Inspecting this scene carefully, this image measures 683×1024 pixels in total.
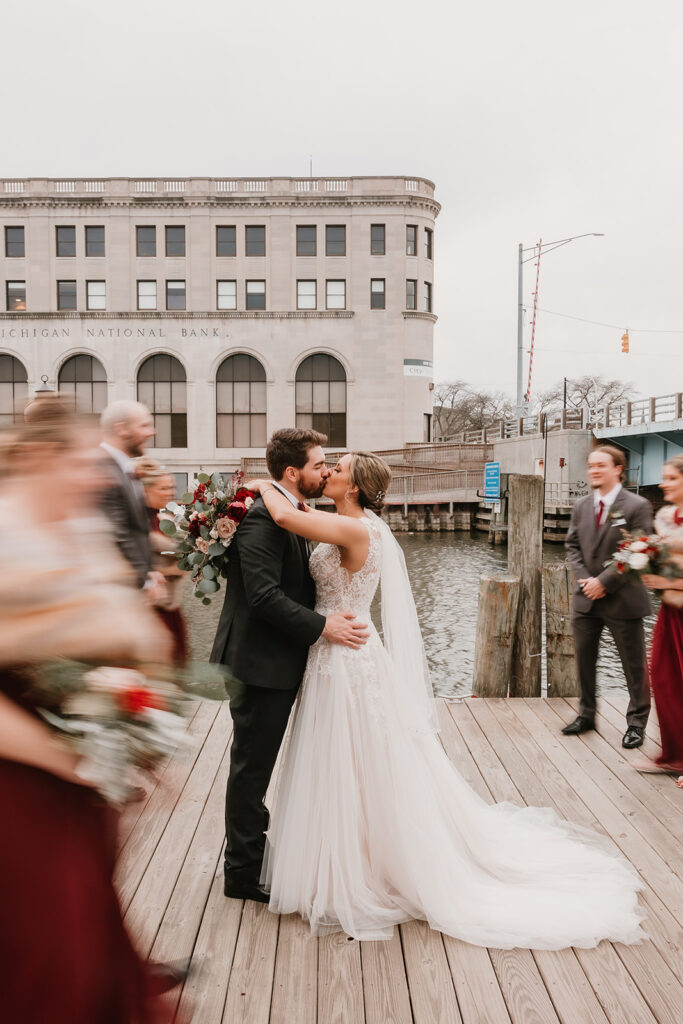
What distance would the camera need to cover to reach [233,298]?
4066 centimetres

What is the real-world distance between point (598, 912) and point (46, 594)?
9.64 ft

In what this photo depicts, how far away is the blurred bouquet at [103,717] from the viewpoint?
176 centimetres

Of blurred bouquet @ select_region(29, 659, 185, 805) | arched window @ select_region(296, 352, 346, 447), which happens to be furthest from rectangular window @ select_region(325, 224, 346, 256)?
blurred bouquet @ select_region(29, 659, 185, 805)

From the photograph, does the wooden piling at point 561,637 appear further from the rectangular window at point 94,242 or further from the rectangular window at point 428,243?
A: the rectangular window at point 94,242

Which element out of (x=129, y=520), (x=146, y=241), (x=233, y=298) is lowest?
(x=129, y=520)

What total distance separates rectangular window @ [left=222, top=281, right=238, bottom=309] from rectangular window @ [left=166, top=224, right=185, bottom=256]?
2815 mm

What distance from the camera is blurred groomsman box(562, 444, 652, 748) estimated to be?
5.64m

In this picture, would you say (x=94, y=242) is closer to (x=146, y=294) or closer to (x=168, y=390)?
(x=146, y=294)

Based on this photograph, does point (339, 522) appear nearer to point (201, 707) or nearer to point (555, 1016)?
point (555, 1016)

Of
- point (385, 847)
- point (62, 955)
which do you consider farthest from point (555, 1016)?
point (62, 955)

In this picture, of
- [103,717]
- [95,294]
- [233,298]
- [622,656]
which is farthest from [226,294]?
[103,717]

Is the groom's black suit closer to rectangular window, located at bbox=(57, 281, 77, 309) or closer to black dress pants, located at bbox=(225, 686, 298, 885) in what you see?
black dress pants, located at bbox=(225, 686, 298, 885)

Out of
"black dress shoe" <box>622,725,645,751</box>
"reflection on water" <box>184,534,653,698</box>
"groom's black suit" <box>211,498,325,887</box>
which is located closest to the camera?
"groom's black suit" <box>211,498,325,887</box>

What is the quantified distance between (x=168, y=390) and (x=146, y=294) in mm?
5461
